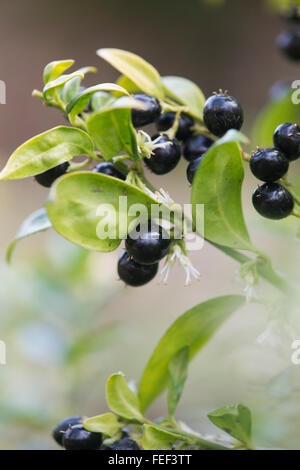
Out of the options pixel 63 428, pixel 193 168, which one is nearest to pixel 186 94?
pixel 193 168

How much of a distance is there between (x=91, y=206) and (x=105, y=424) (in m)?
0.31

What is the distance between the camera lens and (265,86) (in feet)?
14.9

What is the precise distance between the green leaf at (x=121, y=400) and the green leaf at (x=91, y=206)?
0.61 ft

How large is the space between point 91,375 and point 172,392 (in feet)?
2.63

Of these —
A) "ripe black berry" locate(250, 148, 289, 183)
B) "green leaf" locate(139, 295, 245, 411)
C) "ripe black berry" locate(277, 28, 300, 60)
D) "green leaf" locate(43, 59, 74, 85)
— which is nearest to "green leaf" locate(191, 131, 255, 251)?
"ripe black berry" locate(250, 148, 289, 183)

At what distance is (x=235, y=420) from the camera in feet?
2.49

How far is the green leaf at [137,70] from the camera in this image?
2.53 ft

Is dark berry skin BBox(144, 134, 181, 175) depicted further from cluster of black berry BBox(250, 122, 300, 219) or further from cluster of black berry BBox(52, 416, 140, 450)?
cluster of black berry BBox(52, 416, 140, 450)

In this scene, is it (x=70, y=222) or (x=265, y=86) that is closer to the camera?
(x=70, y=222)

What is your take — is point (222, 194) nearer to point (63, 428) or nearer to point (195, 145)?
point (195, 145)

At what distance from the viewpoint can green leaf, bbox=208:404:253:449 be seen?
74 cm

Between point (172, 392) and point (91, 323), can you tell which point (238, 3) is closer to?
point (91, 323)

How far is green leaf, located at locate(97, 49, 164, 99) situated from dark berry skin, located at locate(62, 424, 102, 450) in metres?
0.48

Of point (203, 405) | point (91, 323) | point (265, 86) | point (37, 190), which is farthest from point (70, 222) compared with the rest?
point (265, 86)
